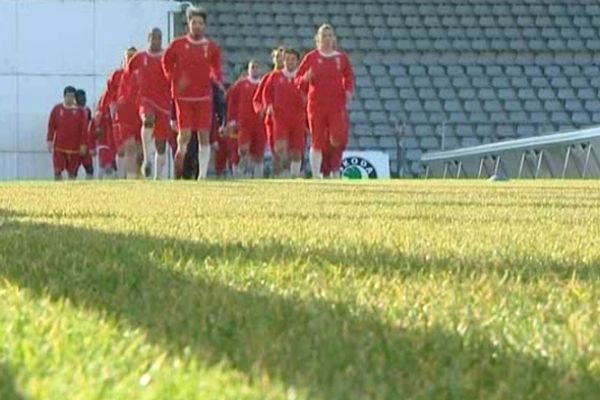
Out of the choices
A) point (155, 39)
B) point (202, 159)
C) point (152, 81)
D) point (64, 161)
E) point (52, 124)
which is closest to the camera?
point (202, 159)

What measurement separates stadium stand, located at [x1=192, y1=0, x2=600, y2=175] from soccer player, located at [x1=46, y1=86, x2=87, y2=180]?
557cm

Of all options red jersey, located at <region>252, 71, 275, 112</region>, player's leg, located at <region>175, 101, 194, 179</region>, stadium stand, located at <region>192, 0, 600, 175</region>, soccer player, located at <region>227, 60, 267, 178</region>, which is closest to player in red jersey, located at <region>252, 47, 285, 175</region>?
red jersey, located at <region>252, 71, 275, 112</region>

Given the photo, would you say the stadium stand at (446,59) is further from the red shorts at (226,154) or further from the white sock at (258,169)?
the white sock at (258,169)

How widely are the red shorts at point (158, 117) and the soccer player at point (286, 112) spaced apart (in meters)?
2.31

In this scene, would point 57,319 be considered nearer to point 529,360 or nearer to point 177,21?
point 529,360

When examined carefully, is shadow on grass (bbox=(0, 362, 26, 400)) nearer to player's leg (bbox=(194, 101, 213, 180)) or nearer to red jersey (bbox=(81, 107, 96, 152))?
player's leg (bbox=(194, 101, 213, 180))

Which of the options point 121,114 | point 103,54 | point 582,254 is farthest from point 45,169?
point 582,254

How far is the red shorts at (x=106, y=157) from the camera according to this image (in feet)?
71.6

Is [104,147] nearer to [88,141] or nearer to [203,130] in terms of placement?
[88,141]

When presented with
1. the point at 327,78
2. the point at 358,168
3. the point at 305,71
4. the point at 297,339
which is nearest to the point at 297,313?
the point at 297,339

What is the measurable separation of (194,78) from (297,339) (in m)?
11.2

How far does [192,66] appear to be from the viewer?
1288 centimetres

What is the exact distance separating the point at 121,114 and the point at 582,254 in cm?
1362

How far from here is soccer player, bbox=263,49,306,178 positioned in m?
16.9
